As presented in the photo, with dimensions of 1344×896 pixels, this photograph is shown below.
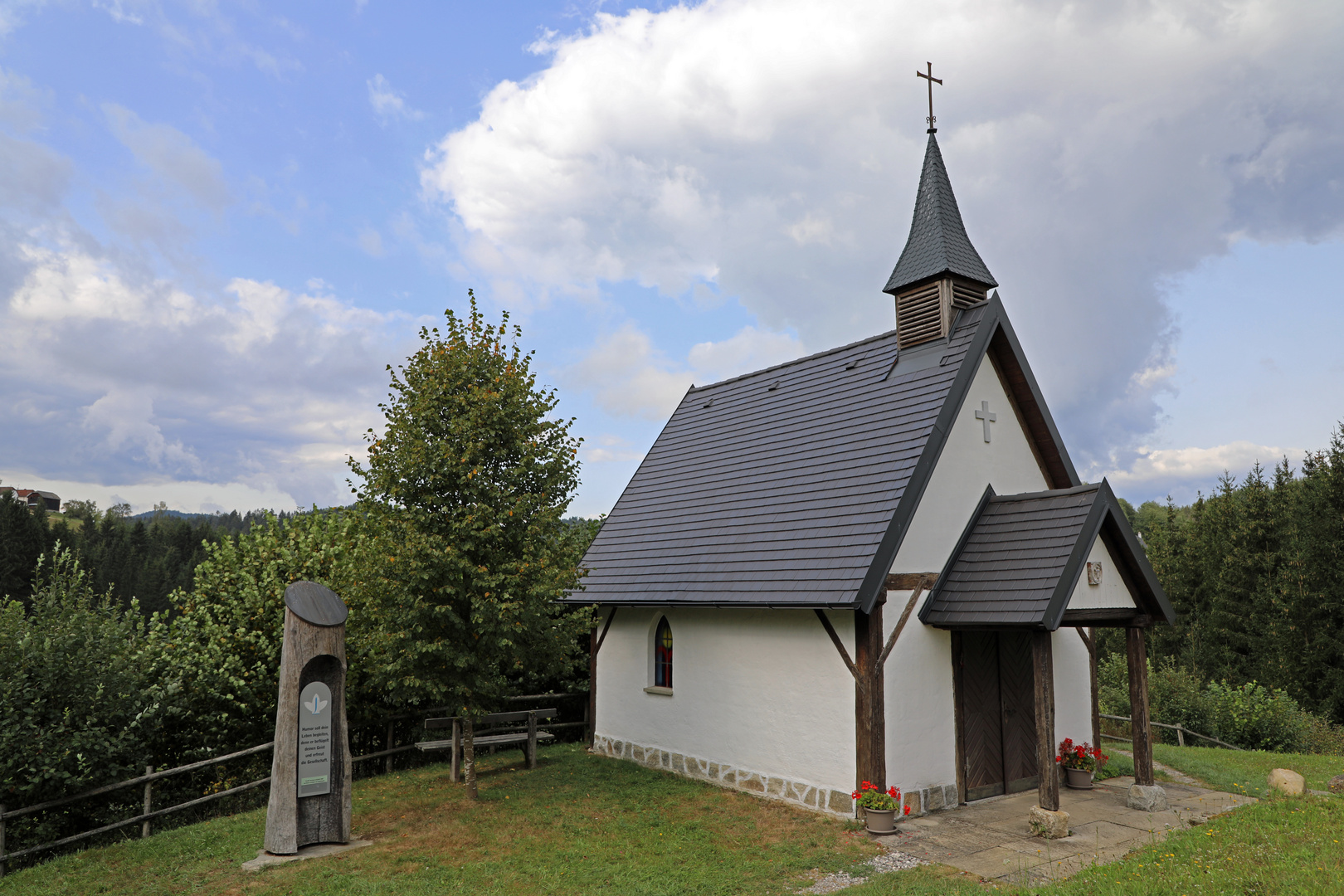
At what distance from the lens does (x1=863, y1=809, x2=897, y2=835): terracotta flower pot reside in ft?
31.1

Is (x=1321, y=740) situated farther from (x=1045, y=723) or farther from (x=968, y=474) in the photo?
(x=1045, y=723)

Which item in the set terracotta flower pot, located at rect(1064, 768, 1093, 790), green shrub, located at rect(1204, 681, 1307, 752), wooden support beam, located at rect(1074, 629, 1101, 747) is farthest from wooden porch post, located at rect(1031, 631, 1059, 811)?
green shrub, located at rect(1204, 681, 1307, 752)

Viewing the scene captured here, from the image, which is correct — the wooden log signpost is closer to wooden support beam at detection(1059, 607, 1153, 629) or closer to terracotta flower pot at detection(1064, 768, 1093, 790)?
wooden support beam at detection(1059, 607, 1153, 629)

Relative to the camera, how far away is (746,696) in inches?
464

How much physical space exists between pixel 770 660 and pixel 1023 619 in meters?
3.60

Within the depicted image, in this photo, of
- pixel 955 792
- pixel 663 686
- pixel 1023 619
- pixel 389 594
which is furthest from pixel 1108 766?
pixel 389 594

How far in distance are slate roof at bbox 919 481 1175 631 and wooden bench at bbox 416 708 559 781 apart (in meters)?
6.96

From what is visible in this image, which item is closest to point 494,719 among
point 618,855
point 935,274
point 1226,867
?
point 618,855

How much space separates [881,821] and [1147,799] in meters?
3.85

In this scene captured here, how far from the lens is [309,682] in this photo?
9.29 meters

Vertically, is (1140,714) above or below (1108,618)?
below

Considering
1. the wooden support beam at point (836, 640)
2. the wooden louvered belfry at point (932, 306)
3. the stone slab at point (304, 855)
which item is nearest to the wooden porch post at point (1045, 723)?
the wooden support beam at point (836, 640)

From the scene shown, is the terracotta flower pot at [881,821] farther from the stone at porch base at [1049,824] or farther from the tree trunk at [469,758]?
the tree trunk at [469,758]

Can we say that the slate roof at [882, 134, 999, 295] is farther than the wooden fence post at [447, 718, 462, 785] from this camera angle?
Yes
